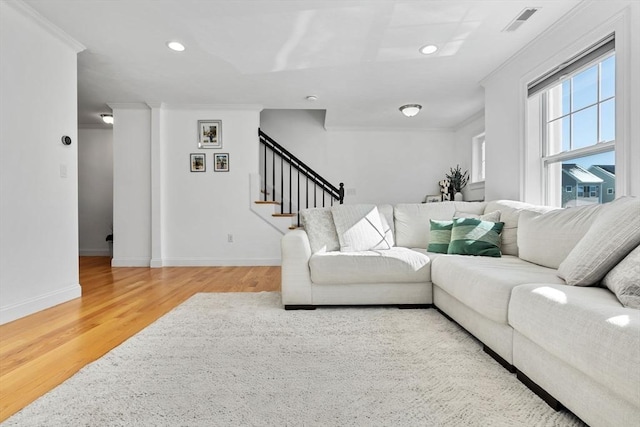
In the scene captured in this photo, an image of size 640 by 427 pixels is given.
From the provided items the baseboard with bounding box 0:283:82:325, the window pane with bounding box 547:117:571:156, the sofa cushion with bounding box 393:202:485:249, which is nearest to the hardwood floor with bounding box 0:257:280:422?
the baseboard with bounding box 0:283:82:325

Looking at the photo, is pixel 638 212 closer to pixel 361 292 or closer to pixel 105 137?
pixel 361 292

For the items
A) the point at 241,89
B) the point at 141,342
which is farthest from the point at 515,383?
the point at 241,89

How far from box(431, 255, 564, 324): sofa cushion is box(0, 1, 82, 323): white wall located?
3.27 m

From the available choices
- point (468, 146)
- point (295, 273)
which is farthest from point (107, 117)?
point (468, 146)

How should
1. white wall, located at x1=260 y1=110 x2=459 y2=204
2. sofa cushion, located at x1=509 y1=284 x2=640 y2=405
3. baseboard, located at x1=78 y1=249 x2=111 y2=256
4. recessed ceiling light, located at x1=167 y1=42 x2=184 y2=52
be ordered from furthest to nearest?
1. white wall, located at x1=260 y1=110 x2=459 y2=204
2. baseboard, located at x1=78 y1=249 x2=111 y2=256
3. recessed ceiling light, located at x1=167 y1=42 x2=184 y2=52
4. sofa cushion, located at x1=509 y1=284 x2=640 y2=405

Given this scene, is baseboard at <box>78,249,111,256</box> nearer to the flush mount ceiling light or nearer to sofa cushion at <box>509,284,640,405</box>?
the flush mount ceiling light

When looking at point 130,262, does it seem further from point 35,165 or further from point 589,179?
point 589,179

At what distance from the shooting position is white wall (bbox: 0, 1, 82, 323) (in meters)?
2.60

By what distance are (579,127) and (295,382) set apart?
3.13 m

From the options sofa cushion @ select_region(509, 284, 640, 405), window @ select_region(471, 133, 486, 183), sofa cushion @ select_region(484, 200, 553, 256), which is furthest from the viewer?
window @ select_region(471, 133, 486, 183)

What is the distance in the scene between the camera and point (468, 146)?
20.0ft

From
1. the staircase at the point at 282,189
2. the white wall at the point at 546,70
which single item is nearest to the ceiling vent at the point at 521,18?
the white wall at the point at 546,70

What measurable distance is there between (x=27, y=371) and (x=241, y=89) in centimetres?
377

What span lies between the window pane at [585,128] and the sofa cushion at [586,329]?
1.81m
